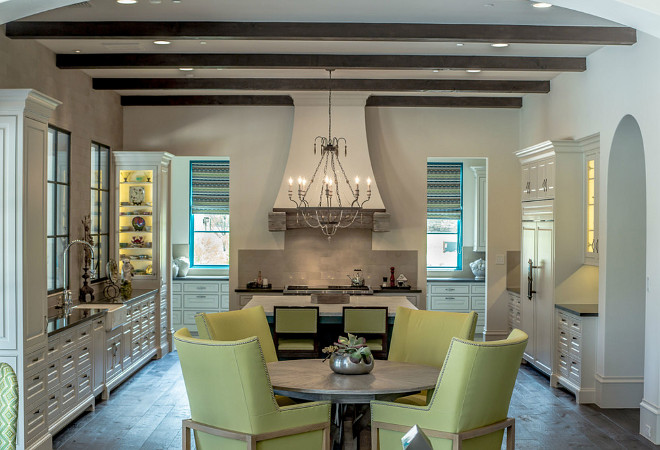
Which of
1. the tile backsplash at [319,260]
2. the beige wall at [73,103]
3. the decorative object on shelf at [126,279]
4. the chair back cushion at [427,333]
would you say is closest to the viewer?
the chair back cushion at [427,333]

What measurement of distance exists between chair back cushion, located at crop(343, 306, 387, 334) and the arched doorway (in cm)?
204

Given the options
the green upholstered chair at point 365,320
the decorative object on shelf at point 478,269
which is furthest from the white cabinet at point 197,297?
the green upholstered chair at point 365,320

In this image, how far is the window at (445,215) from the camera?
11.1 meters

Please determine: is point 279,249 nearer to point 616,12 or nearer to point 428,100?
point 428,100

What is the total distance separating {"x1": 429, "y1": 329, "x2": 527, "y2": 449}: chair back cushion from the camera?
12.0 feet

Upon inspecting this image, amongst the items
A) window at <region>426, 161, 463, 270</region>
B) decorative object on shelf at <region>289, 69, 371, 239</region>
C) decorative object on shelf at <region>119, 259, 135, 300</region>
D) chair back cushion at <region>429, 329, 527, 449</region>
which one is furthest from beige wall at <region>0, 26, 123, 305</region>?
window at <region>426, 161, 463, 270</region>

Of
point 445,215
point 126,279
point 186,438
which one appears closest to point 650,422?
point 186,438

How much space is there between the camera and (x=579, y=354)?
21.3 ft

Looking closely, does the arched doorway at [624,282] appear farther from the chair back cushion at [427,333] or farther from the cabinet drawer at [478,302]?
the cabinet drawer at [478,302]

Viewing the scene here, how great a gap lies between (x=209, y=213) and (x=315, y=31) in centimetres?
587

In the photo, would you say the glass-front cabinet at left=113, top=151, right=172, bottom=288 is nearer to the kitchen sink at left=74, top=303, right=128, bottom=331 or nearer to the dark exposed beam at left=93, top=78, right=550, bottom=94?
the dark exposed beam at left=93, top=78, right=550, bottom=94

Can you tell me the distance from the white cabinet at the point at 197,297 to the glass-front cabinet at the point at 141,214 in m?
1.53

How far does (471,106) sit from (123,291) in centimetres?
489

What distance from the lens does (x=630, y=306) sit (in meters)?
6.23
